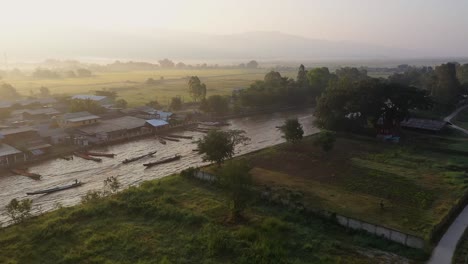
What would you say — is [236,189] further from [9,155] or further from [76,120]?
[76,120]

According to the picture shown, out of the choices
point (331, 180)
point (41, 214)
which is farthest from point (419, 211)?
point (41, 214)

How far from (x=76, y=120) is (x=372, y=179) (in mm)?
38068

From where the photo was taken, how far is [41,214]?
80.5 ft

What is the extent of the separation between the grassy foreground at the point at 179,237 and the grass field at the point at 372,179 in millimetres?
2767

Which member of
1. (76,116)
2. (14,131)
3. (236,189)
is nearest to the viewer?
(236,189)

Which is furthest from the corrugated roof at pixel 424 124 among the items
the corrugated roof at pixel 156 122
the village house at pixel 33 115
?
the village house at pixel 33 115

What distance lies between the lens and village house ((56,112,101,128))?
1913 inches

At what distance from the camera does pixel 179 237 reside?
20.6 metres

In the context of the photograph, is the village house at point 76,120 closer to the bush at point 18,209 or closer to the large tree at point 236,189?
the bush at point 18,209

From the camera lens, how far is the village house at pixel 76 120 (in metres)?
48.6

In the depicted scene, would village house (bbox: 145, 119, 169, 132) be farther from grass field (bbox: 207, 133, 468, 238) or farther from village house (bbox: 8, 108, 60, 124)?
grass field (bbox: 207, 133, 468, 238)

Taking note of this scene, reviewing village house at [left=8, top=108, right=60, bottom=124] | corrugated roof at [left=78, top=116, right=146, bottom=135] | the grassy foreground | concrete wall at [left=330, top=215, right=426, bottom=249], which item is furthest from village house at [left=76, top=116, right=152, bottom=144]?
concrete wall at [left=330, top=215, right=426, bottom=249]

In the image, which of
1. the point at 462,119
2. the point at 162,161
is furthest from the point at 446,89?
the point at 162,161

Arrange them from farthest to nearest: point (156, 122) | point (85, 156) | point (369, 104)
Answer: point (156, 122)
point (369, 104)
point (85, 156)
